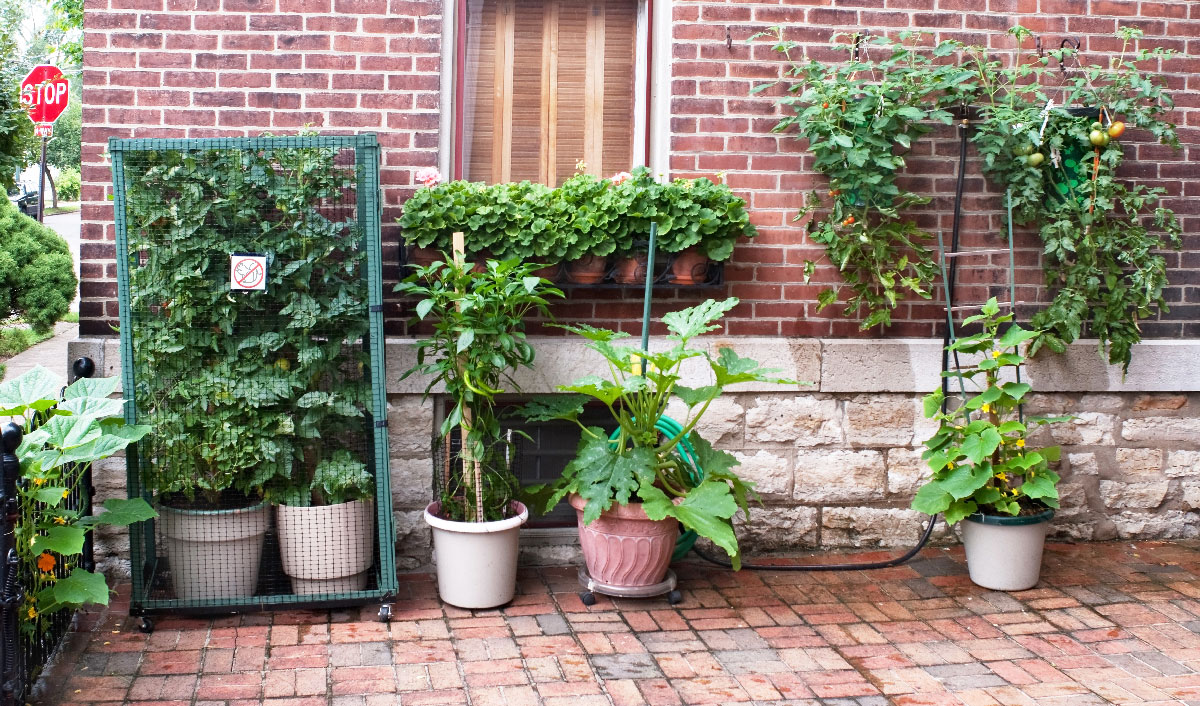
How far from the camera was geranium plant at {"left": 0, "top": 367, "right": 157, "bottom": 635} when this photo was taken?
3111mm

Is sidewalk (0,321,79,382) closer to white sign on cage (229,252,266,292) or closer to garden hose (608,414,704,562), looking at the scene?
white sign on cage (229,252,266,292)

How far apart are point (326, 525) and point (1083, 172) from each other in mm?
3477

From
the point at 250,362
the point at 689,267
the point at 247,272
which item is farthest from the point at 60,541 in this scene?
the point at 689,267

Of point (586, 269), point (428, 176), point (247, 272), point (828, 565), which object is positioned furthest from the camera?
point (828, 565)

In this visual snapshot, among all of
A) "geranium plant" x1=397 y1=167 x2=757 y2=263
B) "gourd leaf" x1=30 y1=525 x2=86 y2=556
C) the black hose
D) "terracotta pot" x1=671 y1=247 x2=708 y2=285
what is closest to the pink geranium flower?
"geranium plant" x1=397 y1=167 x2=757 y2=263

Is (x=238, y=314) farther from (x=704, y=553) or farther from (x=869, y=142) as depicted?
(x=869, y=142)

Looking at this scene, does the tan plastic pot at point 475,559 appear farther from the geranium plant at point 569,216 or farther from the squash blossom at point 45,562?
the squash blossom at point 45,562

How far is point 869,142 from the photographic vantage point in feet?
14.0

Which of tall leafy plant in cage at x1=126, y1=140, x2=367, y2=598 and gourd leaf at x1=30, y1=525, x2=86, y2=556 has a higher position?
tall leafy plant in cage at x1=126, y1=140, x2=367, y2=598

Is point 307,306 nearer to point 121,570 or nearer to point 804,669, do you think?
point 121,570

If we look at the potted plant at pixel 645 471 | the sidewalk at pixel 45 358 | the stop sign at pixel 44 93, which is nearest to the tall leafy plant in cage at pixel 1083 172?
the potted plant at pixel 645 471

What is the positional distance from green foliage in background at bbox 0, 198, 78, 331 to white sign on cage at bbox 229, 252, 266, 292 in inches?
286

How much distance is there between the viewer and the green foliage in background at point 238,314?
375 centimetres

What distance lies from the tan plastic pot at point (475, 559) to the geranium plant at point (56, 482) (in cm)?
104
